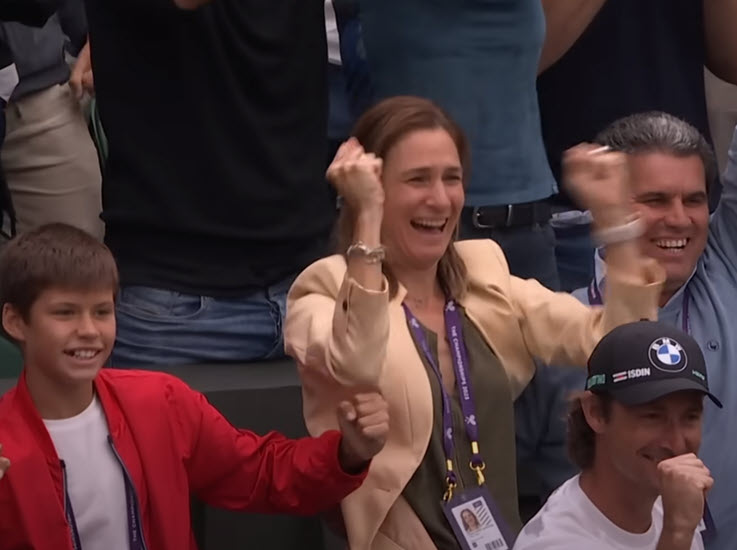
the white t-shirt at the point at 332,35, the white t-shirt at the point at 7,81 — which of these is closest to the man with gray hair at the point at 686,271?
the white t-shirt at the point at 332,35

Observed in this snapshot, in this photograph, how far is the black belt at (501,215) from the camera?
143 inches

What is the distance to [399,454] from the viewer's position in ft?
10.4

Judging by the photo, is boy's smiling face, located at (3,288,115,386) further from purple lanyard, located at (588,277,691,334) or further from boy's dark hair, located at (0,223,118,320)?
purple lanyard, located at (588,277,691,334)

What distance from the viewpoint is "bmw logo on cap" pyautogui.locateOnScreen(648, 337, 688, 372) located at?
8.82 ft

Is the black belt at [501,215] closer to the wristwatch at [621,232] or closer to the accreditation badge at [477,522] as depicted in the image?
the wristwatch at [621,232]

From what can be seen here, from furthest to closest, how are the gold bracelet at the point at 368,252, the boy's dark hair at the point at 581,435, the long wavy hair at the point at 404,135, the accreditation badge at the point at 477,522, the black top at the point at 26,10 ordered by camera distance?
the black top at the point at 26,10
the long wavy hair at the point at 404,135
the accreditation badge at the point at 477,522
the gold bracelet at the point at 368,252
the boy's dark hair at the point at 581,435

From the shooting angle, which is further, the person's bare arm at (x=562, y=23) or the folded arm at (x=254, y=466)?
the person's bare arm at (x=562, y=23)

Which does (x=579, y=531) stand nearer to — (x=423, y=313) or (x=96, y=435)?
(x=423, y=313)

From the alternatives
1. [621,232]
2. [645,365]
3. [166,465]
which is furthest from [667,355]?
[166,465]

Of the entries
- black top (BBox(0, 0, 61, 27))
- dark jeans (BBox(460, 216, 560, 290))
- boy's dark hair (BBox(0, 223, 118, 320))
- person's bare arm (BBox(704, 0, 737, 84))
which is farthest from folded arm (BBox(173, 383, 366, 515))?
person's bare arm (BBox(704, 0, 737, 84))

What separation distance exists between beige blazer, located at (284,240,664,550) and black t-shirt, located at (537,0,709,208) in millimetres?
777

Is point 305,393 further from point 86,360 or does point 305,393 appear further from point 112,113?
point 112,113

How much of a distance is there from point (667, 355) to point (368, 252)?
1.97ft

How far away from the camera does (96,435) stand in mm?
2982
